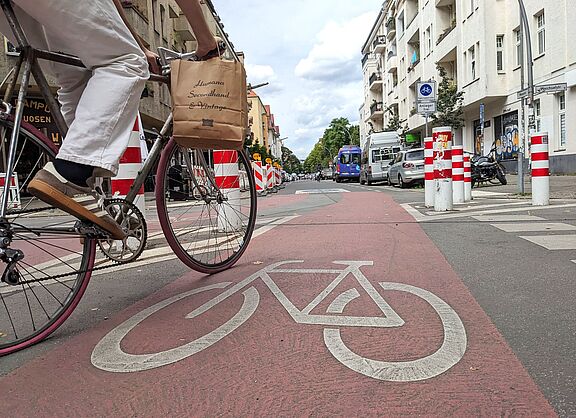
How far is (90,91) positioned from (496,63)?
30682mm

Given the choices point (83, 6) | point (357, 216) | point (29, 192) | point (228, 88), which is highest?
point (83, 6)

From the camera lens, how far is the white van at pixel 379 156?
30.9m

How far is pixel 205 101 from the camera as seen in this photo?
3072 mm

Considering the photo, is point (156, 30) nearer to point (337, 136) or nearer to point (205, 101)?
point (205, 101)

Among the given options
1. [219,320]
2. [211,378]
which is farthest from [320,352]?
[219,320]

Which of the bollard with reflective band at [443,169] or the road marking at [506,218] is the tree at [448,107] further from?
the road marking at [506,218]

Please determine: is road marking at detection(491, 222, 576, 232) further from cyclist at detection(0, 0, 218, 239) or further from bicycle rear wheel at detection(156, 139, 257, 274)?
cyclist at detection(0, 0, 218, 239)

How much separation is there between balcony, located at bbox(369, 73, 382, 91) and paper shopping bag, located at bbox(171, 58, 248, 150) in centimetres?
6620

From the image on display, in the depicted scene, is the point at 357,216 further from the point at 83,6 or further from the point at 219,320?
the point at 83,6

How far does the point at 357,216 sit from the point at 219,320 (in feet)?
19.4

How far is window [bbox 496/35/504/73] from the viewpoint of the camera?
29625 mm

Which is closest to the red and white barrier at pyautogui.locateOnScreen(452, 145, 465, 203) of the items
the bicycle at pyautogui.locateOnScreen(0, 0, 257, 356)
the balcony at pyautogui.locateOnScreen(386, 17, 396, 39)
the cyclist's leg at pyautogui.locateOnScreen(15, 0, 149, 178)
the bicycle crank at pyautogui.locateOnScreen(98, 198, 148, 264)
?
the bicycle at pyautogui.locateOnScreen(0, 0, 257, 356)

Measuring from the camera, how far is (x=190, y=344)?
2596mm

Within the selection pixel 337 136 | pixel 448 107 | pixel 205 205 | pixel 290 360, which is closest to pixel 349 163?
pixel 448 107
